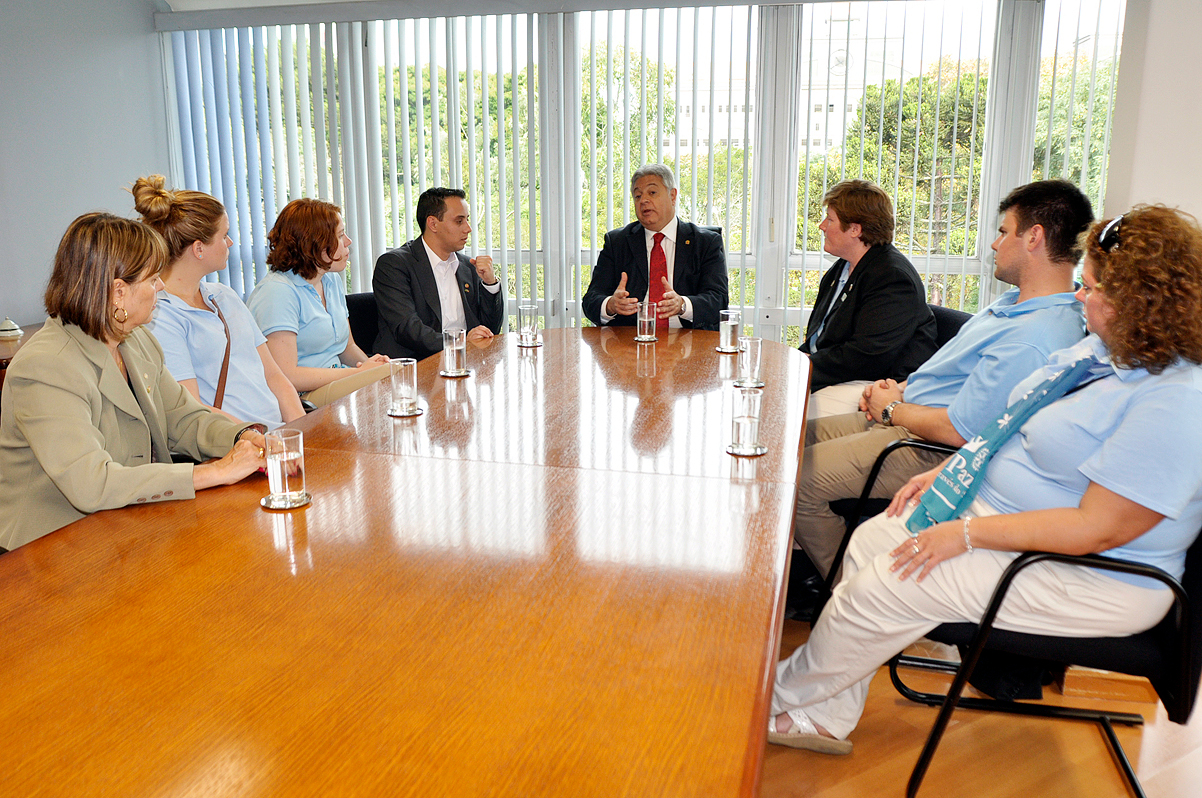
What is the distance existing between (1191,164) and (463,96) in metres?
3.56

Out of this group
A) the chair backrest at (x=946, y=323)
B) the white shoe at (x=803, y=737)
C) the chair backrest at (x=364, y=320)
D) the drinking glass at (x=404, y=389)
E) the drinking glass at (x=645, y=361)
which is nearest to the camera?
the white shoe at (x=803, y=737)

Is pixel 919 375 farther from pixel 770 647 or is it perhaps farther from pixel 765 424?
pixel 770 647

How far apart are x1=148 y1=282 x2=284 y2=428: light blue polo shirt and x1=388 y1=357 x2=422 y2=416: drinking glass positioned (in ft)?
2.43

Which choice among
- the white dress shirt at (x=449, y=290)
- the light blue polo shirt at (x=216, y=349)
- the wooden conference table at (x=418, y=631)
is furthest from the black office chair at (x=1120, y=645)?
the white dress shirt at (x=449, y=290)

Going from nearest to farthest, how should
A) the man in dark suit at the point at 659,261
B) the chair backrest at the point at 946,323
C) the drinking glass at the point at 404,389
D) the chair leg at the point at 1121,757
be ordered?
the chair leg at the point at 1121,757 < the drinking glass at the point at 404,389 < the chair backrest at the point at 946,323 < the man in dark suit at the point at 659,261

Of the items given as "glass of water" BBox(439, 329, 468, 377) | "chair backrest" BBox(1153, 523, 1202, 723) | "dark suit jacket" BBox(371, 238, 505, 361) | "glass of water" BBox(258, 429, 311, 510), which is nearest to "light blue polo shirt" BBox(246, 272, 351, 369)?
"dark suit jacket" BBox(371, 238, 505, 361)

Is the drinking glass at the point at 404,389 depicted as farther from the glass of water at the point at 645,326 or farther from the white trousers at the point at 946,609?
the glass of water at the point at 645,326

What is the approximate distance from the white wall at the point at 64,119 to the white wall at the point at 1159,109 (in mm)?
5161

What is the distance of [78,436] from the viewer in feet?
5.51

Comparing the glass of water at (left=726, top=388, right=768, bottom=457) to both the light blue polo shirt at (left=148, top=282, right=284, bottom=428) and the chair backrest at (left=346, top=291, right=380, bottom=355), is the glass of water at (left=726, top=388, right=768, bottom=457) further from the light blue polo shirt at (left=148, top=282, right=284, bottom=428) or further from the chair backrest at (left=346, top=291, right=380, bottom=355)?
the chair backrest at (left=346, top=291, right=380, bottom=355)

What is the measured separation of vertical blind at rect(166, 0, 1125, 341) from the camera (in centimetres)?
455

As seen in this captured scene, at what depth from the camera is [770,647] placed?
1.12m

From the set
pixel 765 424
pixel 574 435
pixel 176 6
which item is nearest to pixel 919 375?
pixel 765 424

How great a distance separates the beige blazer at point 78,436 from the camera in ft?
5.32
